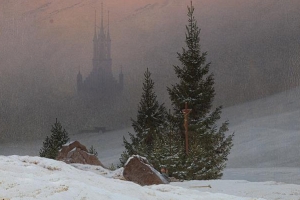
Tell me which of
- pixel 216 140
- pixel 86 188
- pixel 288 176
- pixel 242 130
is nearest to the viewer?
pixel 86 188

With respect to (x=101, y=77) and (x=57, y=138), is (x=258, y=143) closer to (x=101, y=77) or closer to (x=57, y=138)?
(x=101, y=77)

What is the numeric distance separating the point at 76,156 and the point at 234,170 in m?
11.1

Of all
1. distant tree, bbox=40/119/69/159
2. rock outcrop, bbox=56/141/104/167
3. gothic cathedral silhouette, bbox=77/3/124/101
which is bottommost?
rock outcrop, bbox=56/141/104/167

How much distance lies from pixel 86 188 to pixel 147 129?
2272 cm

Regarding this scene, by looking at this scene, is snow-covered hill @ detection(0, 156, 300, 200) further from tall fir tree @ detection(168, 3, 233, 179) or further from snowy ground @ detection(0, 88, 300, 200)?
tall fir tree @ detection(168, 3, 233, 179)

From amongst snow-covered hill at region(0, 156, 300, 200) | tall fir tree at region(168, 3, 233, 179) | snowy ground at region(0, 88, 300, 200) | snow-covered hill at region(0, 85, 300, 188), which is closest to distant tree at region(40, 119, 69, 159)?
snow-covered hill at region(0, 85, 300, 188)

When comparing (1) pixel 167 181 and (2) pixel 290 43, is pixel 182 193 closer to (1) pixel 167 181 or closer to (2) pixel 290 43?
(1) pixel 167 181

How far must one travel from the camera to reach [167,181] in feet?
34.8

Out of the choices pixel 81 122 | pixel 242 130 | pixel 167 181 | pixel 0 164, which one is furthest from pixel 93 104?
pixel 0 164

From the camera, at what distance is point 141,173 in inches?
398

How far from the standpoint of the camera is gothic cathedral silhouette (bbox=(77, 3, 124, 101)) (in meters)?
36.5

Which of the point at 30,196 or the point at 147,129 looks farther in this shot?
the point at 147,129

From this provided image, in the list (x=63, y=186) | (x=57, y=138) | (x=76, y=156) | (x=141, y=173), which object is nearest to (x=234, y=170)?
(x=76, y=156)

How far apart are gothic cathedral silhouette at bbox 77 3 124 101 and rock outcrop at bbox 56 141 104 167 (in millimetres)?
22254
